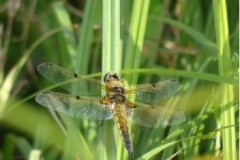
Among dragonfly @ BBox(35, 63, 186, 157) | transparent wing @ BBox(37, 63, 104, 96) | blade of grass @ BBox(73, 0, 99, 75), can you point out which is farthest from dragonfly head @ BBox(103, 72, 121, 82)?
blade of grass @ BBox(73, 0, 99, 75)

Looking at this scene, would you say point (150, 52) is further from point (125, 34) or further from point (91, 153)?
point (91, 153)

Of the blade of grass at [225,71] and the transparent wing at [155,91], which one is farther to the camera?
the transparent wing at [155,91]

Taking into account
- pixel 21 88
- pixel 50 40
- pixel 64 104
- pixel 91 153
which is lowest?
pixel 91 153

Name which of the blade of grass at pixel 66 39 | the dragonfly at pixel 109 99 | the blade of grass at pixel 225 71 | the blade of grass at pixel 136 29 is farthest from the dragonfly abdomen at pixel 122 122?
the blade of grass at pixel 66 39

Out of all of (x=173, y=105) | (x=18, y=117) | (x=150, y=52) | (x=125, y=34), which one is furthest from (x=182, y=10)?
(x=18, y=117)

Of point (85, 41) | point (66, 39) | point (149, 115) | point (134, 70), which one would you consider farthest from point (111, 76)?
point (66, 39)

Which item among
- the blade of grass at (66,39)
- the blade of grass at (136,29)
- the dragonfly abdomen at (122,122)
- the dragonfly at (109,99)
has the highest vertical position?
the blade of grass at (66,39)

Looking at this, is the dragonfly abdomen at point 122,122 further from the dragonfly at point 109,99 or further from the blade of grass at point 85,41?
the blade of grass at point 85,41

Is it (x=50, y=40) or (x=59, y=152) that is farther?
(x=50, y=40)

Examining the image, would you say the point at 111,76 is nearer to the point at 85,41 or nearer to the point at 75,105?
the point at 75,105
